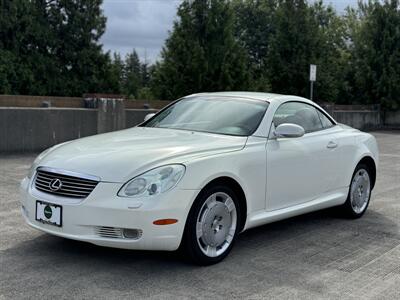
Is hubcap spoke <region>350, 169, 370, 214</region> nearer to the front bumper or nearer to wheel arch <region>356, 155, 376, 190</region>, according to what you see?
wheel arch <region>356, 155, 376, 190</region>

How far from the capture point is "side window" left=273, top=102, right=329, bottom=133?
5.97 metres

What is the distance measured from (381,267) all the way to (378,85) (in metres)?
23.1

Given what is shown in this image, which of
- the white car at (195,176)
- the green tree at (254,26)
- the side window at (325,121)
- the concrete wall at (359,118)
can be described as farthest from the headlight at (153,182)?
the green tree at (254,26)

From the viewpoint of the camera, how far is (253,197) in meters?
5.22

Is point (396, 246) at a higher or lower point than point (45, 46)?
lower

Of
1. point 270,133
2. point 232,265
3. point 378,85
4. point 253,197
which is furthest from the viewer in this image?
point 378,85

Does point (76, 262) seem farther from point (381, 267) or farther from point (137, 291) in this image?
point (381, 267)

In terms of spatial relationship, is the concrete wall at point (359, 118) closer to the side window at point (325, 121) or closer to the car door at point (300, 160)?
the side window at point (325, 121)

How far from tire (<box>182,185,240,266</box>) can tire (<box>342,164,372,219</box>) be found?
2.21 m

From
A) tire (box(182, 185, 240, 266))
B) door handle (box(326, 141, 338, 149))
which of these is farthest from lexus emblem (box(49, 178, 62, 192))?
door handle (box(326, 141, 338, 149))

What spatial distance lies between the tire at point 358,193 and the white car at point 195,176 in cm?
19

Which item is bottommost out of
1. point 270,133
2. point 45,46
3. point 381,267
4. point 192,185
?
point 381,267

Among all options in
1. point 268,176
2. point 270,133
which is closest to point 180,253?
point 268,176

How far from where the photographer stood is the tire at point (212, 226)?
4652 millimetres
